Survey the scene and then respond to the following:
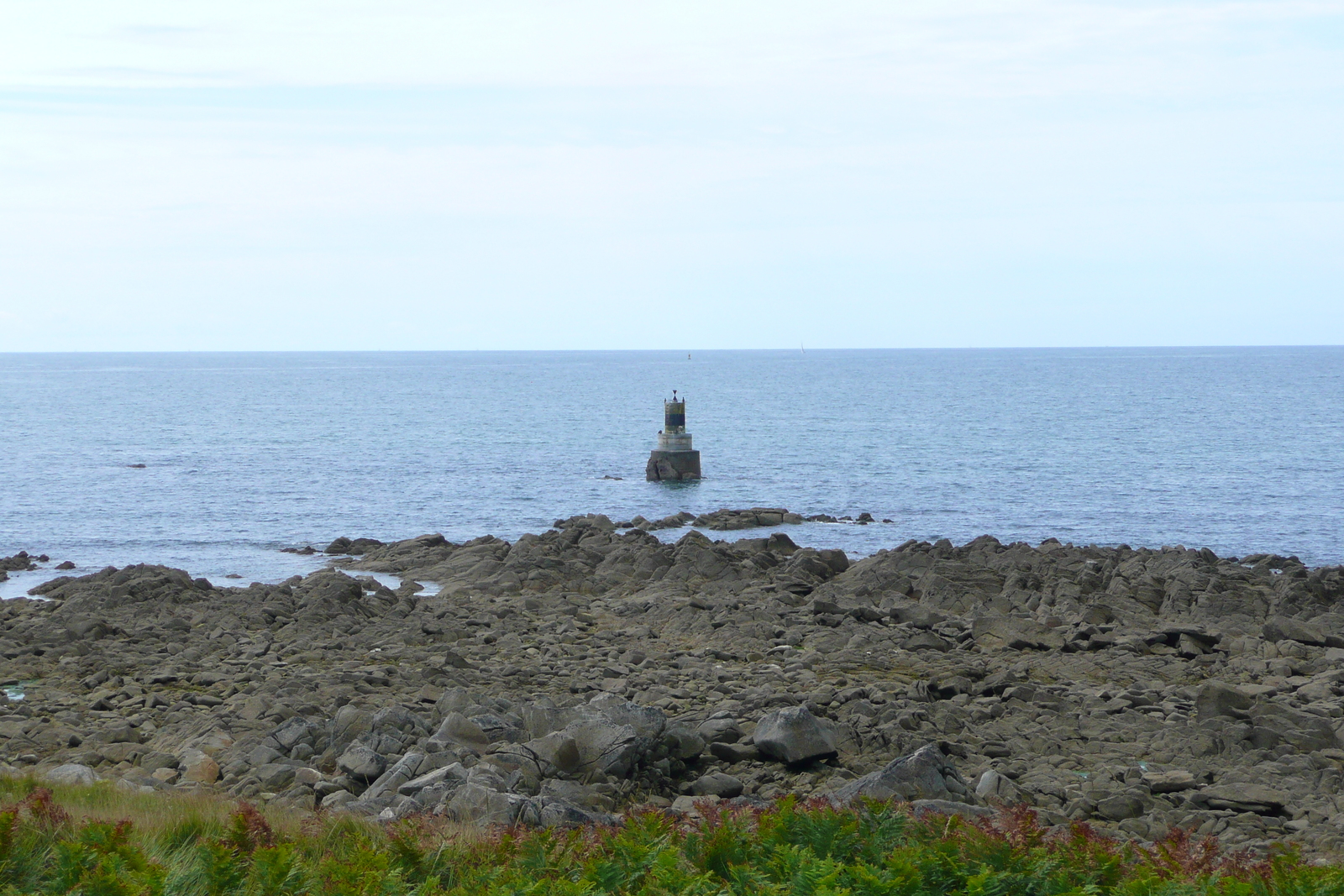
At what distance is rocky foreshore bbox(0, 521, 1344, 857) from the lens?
12.1m

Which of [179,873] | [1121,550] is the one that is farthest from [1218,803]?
[1121,550]

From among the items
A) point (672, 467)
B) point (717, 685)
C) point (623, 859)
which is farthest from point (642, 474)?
point (623, 859)

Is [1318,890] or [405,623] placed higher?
[1318,890]

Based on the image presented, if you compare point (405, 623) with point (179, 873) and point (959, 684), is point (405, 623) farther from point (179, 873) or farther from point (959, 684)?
point (179, 873)

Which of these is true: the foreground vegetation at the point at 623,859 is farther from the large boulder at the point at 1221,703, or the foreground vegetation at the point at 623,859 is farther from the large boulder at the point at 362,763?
the large boulder at the point at 1221,703

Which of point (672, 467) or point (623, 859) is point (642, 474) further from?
point (623, 859)

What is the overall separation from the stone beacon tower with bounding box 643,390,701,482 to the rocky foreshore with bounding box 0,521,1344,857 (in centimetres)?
2624

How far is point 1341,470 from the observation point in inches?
2473

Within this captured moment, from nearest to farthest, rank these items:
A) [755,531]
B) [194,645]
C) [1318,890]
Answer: [1318,890] → [194,645] → [755,531]

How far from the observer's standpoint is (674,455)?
58.8 m

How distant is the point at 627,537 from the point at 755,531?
32.6ft

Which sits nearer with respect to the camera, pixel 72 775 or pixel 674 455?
pixel 72 775

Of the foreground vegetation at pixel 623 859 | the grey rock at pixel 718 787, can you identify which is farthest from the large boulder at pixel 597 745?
the foreground vegetation at pixel 623 859

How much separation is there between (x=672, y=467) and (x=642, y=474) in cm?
652
